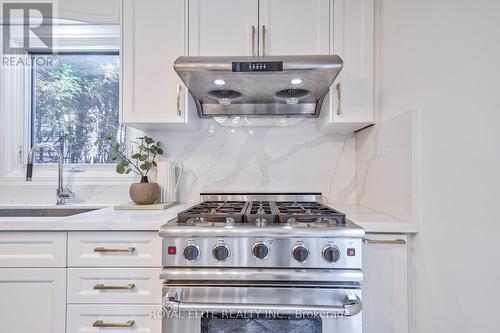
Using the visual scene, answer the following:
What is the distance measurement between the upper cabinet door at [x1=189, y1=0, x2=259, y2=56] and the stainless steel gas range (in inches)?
37.0

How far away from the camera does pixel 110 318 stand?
3.55 feet

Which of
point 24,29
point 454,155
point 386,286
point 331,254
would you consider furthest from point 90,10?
point 386,286

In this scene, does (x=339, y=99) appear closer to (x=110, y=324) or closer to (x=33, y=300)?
(x=110, y=324)

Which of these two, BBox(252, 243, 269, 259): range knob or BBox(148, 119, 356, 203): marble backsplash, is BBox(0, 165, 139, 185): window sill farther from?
BBox(252, 243, 269, 259): range knob

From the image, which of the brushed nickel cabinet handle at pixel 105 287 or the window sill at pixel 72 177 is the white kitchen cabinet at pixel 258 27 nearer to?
the window sill at pixel 72 177

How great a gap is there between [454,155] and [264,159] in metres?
1.03

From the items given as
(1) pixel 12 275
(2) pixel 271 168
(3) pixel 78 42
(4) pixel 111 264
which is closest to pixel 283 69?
(2) pixel 271 168

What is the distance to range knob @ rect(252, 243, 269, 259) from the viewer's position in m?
0.96

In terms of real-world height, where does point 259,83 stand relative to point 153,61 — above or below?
below

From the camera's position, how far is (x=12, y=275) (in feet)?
3.56

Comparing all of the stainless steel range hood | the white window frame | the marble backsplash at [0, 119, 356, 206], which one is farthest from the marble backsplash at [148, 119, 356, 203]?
the white window frame

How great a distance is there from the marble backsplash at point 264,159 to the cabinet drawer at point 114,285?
664mm

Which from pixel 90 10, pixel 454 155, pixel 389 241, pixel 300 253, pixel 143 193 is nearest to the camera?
pixel 454 155

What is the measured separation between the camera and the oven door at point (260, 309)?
937 millimetres
